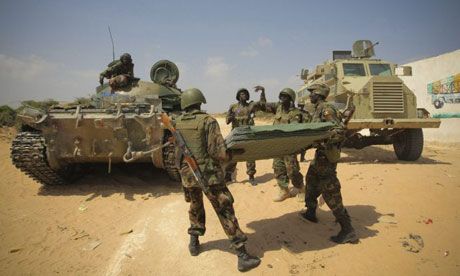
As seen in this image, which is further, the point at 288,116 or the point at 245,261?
the point at 288,116

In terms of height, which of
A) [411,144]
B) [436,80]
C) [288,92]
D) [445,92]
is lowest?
[411,144]

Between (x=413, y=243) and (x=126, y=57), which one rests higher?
(x=126, y=57)

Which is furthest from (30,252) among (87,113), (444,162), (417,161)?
(444,162)

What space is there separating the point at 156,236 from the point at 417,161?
23.0 feet

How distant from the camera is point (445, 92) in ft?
37.9

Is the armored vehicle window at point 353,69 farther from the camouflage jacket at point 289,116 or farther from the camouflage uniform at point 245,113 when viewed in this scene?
the camouflage jacket at point 289,116

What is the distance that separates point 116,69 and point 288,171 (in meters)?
5.08

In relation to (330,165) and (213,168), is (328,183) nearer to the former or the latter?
(330,165)

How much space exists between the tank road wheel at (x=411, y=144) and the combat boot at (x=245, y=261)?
244 inches

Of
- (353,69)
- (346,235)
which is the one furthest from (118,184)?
(353,69)

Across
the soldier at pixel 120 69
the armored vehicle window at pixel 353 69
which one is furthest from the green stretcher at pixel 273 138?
the armored vehicle window at pixel 353 69

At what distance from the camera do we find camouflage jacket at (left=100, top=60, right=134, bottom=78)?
698cm

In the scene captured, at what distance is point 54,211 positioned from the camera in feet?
14.4

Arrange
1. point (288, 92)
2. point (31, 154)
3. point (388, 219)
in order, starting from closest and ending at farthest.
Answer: point (388, 219) < point (288, 92) < point (31, 154)
